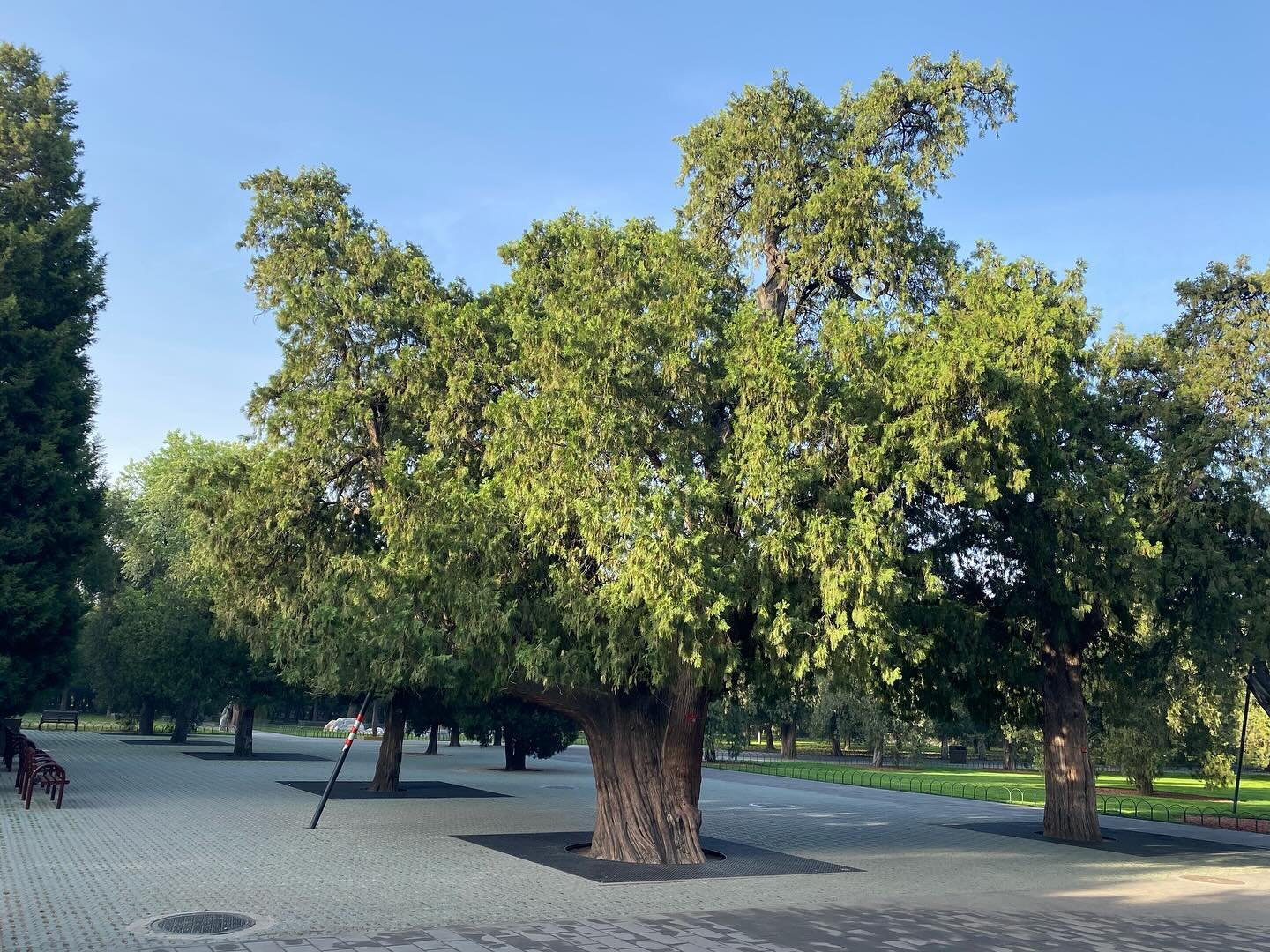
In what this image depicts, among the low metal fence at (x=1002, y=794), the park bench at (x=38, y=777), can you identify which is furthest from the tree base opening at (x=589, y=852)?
the low metal fence at (x=1002, y=794)

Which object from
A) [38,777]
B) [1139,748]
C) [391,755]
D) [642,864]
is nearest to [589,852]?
[642,864]

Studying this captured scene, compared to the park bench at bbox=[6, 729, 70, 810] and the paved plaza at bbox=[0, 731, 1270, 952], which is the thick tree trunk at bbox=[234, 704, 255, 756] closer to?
the paved plaza at bbox=[0, 731, 1270, 952]

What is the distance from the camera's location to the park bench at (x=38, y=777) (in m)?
22.0

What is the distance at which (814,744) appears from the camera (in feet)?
278

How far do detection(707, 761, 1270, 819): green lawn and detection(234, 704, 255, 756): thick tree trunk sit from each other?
69.9ft

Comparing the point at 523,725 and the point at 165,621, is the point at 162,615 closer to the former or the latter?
the point at 165,621

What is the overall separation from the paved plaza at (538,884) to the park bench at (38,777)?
443 mm

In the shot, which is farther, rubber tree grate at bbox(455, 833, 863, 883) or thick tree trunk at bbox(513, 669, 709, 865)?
thick tree trunk at bbox(513, 669, 709, 865)

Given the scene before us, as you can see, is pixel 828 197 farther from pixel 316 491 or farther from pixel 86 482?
pixel 86 482

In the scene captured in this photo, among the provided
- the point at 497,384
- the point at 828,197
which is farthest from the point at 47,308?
the point at 828,197

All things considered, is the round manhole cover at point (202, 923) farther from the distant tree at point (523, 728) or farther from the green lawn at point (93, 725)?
the green lawn at point (93, 725)

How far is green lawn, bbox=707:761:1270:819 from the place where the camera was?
37.4 metres

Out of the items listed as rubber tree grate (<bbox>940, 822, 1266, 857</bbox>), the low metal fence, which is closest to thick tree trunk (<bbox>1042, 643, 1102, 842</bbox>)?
rubber tree grate (<bbox>940, 822, 1266, 857</bbox>)

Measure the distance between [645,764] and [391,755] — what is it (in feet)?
47.3
